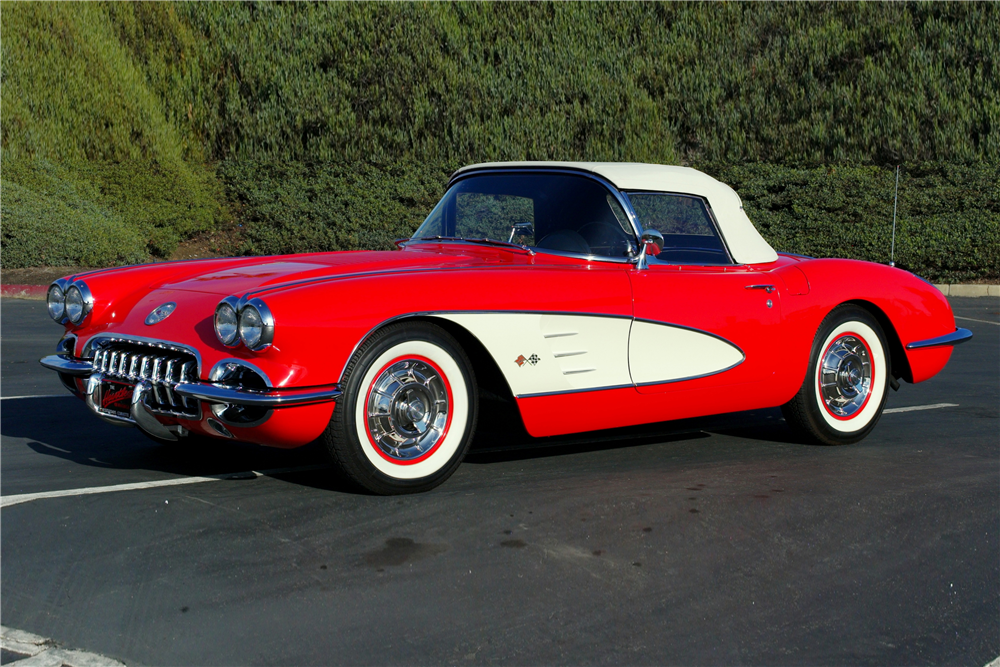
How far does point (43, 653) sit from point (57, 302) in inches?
109

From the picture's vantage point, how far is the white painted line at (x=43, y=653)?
2.80m

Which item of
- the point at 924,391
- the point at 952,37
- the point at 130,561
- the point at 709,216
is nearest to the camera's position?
the point at 130,561

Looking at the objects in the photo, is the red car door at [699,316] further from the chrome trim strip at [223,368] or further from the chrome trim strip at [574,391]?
the chrome trim strip at [223,368]

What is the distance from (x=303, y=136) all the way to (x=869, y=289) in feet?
63.8

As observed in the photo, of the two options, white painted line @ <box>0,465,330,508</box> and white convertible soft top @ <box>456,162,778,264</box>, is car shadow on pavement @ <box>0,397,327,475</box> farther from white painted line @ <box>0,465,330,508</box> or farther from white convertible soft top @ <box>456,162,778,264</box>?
white convertible soft top @ <box>456,162,778,264</box>

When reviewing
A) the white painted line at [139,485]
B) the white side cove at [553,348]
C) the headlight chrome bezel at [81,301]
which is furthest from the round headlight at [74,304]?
the white side cove at [553,348]

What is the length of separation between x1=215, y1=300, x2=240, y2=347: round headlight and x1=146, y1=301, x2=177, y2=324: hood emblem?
1.58 ft

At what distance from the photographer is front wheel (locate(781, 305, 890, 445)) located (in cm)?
582

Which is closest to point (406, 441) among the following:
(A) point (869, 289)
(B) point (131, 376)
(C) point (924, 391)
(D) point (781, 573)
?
(B) point (131, 376)

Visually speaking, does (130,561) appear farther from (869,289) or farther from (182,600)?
(869,289)

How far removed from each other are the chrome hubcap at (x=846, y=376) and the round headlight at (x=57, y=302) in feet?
13.5

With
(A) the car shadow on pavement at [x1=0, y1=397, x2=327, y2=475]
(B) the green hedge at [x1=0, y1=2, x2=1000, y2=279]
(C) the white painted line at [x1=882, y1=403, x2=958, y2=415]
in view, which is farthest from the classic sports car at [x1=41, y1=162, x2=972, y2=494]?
(B) the green hedge at [x1=0, y1=2, x2=1000, y2=279]

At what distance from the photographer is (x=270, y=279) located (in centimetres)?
449

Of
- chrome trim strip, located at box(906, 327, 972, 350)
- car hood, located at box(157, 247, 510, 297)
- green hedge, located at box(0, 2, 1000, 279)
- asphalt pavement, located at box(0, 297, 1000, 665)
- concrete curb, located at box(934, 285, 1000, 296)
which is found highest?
green hedge, located at box(0, 2, 1000, 279)
